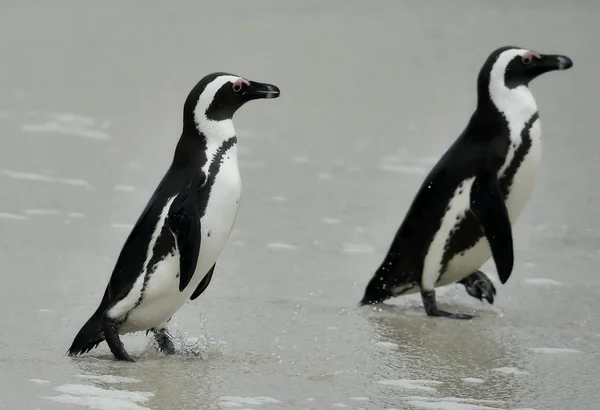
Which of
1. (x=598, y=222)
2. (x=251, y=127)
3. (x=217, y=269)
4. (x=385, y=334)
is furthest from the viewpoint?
(x=251, y=127)

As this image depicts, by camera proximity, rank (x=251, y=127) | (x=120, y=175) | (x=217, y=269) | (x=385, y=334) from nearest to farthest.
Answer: (x=385, y=334), (x=217, y=269), (x=120, y=175), (x=251, y=127)

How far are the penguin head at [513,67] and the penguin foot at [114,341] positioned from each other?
6.06 ft

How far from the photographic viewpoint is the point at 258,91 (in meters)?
4.46

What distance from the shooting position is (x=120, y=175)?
24.1ft

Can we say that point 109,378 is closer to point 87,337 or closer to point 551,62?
point 87,337

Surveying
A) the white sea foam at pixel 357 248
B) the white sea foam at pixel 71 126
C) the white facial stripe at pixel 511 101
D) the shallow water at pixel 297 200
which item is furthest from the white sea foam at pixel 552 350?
the white sea foam at pixel 71 126

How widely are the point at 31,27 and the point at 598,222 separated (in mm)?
6685

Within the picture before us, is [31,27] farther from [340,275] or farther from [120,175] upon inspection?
[340,275]

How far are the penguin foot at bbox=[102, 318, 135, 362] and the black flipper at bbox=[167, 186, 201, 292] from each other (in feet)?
0.84

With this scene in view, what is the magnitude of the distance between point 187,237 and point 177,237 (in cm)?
5

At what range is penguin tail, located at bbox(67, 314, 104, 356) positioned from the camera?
13.7ft

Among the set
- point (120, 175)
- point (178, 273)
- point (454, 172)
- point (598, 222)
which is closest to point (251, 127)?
point (120, 175)

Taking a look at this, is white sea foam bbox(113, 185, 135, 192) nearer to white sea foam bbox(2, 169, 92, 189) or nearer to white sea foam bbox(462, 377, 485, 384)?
white sea foam bbox(2, 169, 92, 189)

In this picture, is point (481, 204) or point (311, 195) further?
point (311, 195)
